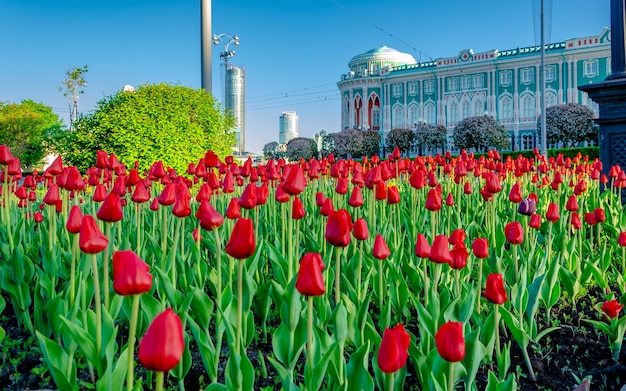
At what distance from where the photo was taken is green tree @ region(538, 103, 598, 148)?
34.6 m

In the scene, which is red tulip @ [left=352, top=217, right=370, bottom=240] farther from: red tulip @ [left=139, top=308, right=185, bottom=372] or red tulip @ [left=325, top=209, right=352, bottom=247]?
red tulip @ [left=139, top=308, right=185, bottom=372]

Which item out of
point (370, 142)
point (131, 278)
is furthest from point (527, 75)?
point (131, 278)

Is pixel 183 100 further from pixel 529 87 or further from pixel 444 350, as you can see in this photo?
pixel 529 87

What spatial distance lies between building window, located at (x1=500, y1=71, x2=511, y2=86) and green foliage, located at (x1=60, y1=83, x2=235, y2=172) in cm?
4316

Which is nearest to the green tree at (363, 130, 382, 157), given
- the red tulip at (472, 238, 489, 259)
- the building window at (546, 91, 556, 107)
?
the building window at (546, 91, 556, 107)

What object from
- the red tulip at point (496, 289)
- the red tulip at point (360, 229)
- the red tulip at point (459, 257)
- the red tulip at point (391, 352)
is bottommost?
the red tulip at point (391, 352)

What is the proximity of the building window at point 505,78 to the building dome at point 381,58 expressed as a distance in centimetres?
1694

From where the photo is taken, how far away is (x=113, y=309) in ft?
7.75

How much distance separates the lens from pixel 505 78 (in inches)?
1934

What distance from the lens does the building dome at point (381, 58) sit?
208ft

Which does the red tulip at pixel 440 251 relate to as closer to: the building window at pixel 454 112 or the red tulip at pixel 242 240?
the red tulip at pixel 242 240

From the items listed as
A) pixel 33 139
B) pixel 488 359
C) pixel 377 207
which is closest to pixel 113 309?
pixel 488 359

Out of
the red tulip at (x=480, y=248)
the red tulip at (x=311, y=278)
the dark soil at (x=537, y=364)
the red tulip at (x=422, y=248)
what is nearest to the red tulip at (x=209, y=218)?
the dark soil at (x=537, y=364)

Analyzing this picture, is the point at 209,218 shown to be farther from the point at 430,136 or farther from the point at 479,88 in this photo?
the point at 479,88
